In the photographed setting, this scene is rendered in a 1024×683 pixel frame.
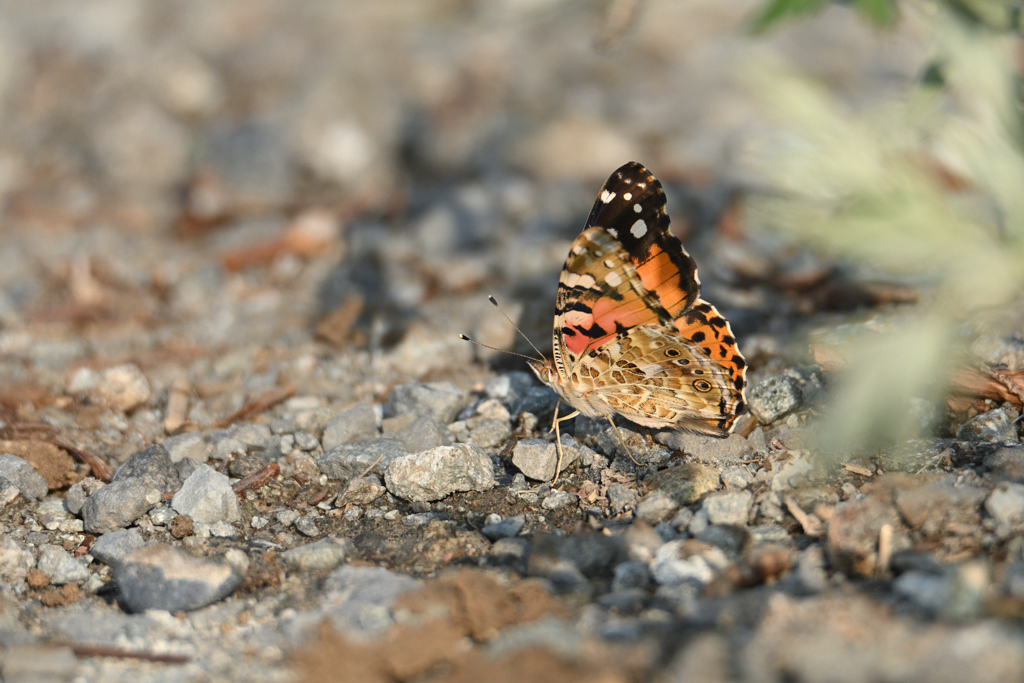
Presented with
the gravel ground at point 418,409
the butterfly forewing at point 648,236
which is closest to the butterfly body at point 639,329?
the butterfly forewing at point 648,236

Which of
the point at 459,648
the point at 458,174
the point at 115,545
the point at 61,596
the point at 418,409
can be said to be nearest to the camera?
the point at 459,648

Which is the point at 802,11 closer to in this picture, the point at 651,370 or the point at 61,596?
the point at 651,370

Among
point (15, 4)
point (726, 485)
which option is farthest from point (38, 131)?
point (726, 485)

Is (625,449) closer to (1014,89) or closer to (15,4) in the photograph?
(1014,89)

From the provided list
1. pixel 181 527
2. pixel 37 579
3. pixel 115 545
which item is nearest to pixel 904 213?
pixel 181 527

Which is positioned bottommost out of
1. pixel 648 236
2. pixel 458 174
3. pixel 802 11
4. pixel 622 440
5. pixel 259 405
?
pixel 259 405

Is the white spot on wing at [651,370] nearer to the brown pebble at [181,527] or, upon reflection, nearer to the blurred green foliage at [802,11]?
the blurred green foliage at [802,11]

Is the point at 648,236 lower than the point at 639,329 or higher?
higher

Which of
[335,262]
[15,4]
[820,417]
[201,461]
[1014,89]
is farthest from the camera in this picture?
[15,4]
